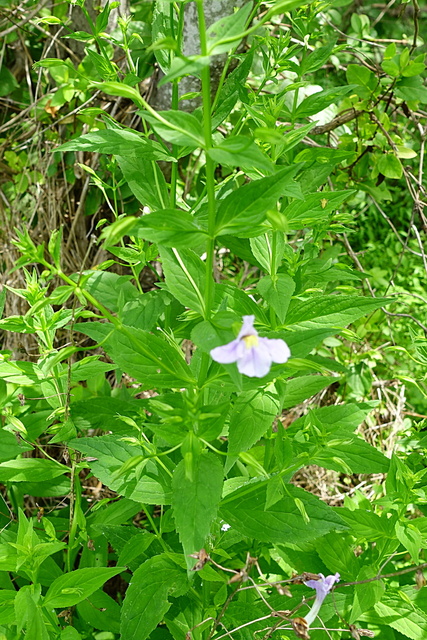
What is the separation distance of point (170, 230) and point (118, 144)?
41 centimetres

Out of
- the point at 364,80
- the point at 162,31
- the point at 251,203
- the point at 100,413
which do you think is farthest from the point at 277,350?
the point at 364,80

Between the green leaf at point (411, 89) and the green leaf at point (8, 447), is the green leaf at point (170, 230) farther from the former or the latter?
the green leaf at point (411, 89)

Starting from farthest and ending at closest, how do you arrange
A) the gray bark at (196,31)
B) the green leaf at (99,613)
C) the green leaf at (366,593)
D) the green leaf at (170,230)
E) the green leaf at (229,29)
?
the gray bark at (196,31) < the green leaf at (99,613) < the green leaf at (366,593) < the green leaf at (170,230) < the green leaf at (229,29)

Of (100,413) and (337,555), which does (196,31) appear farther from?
(337,555)

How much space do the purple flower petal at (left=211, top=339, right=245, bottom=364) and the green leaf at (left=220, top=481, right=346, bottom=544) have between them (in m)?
0.42

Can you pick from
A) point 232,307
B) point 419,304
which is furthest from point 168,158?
point 419,304

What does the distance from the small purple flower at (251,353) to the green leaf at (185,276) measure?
201 mm

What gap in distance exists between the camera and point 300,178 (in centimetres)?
158

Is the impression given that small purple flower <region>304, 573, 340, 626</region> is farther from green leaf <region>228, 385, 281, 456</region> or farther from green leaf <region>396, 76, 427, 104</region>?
green leaf <region>396, 76, 427, 104</region>

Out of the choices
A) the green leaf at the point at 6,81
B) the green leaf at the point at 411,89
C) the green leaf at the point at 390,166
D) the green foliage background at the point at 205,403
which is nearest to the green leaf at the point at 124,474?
the green foliage background at the point at 205,403

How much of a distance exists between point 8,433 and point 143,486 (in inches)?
15.5

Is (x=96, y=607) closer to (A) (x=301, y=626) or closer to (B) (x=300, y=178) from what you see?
(A) (x=301, y=626)

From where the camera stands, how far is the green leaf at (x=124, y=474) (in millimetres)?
1229

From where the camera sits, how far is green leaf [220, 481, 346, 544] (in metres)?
1.18
